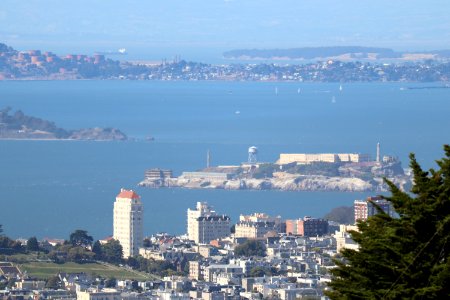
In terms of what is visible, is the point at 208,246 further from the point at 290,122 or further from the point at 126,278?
the point at 290,122

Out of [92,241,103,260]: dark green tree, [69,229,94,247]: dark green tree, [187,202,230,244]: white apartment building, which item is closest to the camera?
[92,241,103,260]: dark green tree

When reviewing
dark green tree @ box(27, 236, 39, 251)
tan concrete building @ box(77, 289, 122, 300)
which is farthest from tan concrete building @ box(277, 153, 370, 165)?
tan concrete building @ box(77, 289, 122, 300)

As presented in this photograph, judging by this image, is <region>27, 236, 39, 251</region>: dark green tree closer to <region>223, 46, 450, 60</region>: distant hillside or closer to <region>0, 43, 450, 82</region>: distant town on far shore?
<region>0, 43, 450, 82</region>: distant town on far shore

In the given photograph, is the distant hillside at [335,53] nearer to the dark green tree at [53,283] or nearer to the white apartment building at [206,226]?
the white apartment building at [206,226]

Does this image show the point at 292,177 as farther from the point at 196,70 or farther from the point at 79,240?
the point at 196,70

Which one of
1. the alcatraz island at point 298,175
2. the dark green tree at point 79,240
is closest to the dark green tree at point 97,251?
the dark green tree at point 79,240

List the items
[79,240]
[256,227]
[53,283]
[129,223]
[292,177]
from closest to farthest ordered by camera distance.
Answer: [53,283], [79,240], [129,223], [256,227], [292,177]

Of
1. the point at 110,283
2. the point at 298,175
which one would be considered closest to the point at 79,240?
the point at 110,283

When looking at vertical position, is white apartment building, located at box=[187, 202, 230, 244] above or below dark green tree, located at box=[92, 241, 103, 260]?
below
